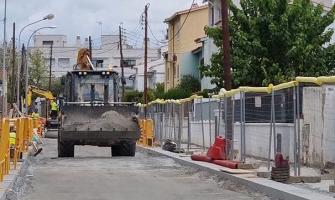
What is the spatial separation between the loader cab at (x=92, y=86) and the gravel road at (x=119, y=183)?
5401mm

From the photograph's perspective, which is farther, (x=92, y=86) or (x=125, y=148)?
(x=92, y=86)

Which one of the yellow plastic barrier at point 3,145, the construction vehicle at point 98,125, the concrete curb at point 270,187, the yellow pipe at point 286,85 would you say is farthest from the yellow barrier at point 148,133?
the yellow plastic barrier at point 3,145

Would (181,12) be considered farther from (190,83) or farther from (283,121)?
(283,121)

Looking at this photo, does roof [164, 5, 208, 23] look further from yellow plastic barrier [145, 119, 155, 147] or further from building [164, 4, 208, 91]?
yellow plastic barrier [145, 119, 155, 147]

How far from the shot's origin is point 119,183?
17.0 metres

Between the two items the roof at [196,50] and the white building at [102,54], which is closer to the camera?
the roof at [196,50]

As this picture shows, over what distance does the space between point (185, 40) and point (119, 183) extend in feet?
145

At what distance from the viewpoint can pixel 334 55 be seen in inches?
1273

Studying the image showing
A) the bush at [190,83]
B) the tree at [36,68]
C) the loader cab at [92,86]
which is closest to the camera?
the loader cab at [92,86]

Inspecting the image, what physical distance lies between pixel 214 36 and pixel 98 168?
12730 millimetres

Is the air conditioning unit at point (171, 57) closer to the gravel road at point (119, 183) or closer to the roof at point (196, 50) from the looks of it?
the roof at point (196, 50)

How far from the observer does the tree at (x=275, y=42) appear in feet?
103

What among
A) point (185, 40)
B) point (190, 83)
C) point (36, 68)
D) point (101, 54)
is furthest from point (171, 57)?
point (101, 54)

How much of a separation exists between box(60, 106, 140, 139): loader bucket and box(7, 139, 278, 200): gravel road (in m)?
2.39
